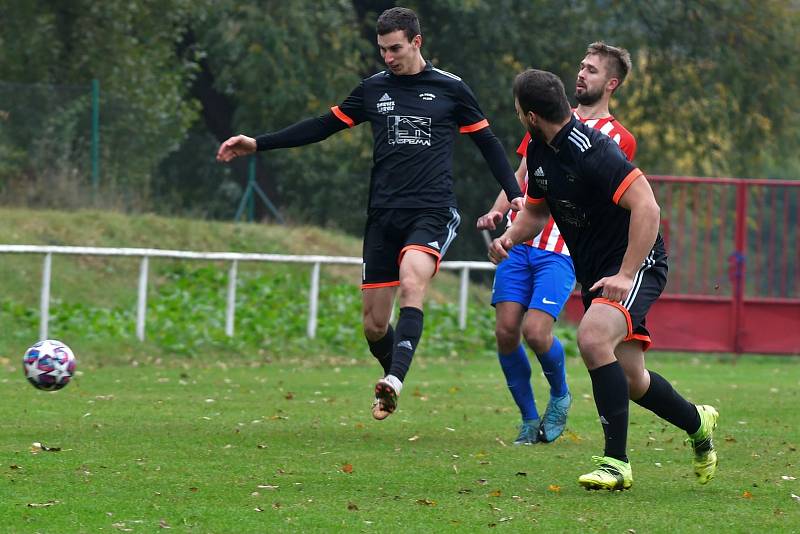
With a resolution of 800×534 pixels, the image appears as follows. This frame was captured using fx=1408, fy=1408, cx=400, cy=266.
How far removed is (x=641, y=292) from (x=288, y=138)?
2863 millimetres

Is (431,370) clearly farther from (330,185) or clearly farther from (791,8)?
(791,8)

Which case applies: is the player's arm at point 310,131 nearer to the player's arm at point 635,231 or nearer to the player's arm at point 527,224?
the player's arm at point 527,224

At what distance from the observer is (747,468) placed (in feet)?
24.4

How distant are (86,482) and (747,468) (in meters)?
3.42

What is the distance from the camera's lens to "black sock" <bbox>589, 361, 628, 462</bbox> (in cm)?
639

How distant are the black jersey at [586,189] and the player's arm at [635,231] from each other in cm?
3

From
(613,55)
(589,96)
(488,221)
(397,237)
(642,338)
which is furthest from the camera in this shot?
(397,237)

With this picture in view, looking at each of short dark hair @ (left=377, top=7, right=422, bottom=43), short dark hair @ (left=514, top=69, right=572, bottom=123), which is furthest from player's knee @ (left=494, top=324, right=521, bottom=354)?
short dark hair @ (left=514, top=69, right=572, bottom=123)

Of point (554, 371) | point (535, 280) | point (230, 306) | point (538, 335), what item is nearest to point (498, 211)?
point (535, 280)

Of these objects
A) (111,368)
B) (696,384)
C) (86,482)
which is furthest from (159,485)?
(696,384)

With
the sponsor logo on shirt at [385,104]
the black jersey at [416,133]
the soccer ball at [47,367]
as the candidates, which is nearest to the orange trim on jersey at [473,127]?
the black jersey at [416,133]

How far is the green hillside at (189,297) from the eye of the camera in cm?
1457

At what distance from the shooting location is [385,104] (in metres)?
8.31

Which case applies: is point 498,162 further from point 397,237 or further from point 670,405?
point 670,405
